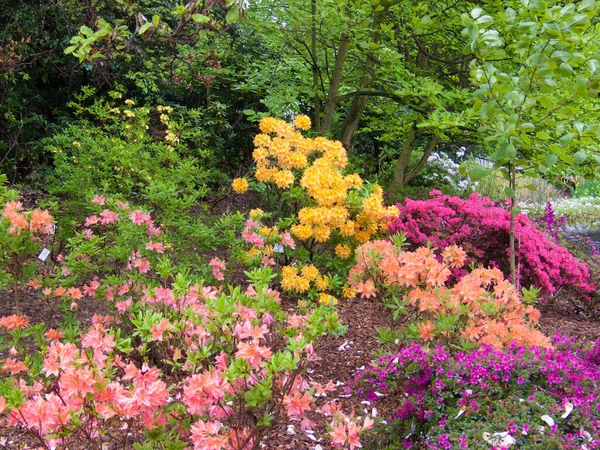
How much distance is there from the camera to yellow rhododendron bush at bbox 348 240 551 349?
92.2 inches

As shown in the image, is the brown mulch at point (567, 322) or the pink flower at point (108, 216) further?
the brown mulch at point (567, 322)

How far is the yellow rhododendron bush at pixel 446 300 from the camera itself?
92.2 inches

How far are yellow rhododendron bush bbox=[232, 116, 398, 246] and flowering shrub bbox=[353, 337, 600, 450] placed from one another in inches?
65.7

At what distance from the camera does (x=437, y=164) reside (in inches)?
377

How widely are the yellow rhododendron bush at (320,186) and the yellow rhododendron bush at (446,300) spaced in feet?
3.04

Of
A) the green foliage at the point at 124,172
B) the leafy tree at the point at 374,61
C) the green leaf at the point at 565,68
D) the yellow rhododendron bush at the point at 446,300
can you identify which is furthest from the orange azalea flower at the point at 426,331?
the leafy tree at the point at 374,61

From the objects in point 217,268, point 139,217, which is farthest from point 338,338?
point 139,217

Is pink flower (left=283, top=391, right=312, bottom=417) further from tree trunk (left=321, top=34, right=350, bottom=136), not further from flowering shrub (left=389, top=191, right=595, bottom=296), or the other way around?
tree trunk (left=321, top=34, right=350, bottom=136)

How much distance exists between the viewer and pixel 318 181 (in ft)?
12.1

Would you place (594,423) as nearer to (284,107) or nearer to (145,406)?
(145,406)

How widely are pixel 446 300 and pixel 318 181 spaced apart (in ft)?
4.86

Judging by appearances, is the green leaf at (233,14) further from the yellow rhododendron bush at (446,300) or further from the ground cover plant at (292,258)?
the yellow rhododendron bush at (446,300)

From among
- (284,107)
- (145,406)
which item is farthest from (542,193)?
(145,406)

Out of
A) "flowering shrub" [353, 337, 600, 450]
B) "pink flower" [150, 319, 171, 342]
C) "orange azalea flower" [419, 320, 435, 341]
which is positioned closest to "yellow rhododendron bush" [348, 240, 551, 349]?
"orange azalea flower" [419, 320, 435, 341]
